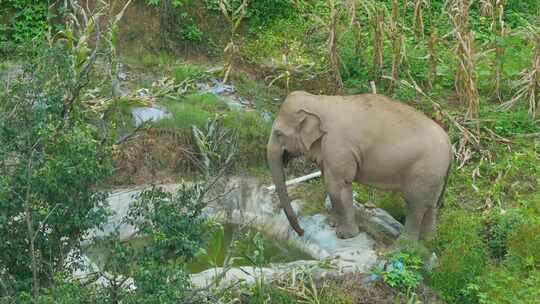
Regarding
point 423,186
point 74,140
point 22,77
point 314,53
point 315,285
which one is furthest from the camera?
point 314,53

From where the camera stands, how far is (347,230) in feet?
32.1

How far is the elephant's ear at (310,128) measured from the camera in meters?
9.60

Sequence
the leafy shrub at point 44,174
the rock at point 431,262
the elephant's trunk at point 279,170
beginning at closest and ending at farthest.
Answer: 1. the leafy shrub at point 44,174
2. the rock at point 431,262
3. the elephant's trunk at point 279,170

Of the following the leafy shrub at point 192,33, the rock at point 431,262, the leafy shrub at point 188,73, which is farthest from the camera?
the leafy shrub at point 192,33

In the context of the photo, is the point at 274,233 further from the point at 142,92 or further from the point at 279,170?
the point at 142,92

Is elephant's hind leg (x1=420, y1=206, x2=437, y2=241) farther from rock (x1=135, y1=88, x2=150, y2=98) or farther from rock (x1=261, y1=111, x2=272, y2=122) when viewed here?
rock (x1=135, y1=88, x2=150, y2=98)

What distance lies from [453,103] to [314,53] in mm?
2029

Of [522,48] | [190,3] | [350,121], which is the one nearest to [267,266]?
[350,121]

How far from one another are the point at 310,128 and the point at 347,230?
42.5 inches

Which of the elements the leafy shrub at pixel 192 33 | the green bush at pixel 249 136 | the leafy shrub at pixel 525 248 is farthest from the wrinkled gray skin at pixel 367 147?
the leafy shrub at pixel 192 33

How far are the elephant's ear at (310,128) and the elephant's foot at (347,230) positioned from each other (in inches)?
33.8

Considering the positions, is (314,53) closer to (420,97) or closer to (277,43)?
(277,43)

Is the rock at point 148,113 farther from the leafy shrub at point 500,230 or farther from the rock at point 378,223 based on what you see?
the leafy shrub at point 500,230

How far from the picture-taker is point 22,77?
738cm
